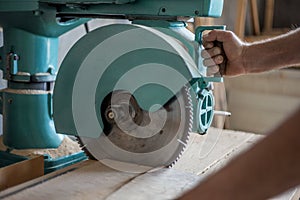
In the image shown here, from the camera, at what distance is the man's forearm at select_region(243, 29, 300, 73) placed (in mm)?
1250

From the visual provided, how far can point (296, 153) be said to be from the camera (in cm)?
45

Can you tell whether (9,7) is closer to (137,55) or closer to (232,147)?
(137,55)

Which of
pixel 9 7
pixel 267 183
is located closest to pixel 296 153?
pixel 267 183

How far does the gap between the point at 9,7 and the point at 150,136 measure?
0.53 m

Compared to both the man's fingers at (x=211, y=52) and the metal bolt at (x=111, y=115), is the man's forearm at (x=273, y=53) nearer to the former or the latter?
the man's fingers at (x=211, y=52)

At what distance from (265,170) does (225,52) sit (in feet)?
2.62

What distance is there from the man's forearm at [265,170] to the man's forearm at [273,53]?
2.69 feet

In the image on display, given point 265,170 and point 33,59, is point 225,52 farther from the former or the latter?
point 265,170

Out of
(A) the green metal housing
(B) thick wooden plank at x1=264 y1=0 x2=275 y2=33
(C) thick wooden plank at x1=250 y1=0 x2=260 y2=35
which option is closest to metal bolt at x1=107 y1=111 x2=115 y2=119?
(A) the green metal housing

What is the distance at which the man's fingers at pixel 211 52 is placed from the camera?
3.64 ft

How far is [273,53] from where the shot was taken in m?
1.27

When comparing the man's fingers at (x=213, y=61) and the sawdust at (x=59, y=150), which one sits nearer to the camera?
the man's fingers at (x=213, y=61)

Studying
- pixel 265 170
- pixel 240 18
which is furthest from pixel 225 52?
pixel 240 18

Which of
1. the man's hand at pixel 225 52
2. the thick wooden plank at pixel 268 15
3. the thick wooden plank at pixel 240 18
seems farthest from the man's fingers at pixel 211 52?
the thick wooden plank at pixel 268 15
